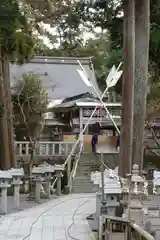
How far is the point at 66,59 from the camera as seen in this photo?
3366 cm

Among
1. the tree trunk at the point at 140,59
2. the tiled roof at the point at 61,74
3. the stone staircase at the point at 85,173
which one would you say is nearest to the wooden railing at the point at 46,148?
the stone staircase at the point at 85,173

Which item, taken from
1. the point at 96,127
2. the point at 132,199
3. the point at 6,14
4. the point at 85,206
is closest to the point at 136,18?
the point at 6,14

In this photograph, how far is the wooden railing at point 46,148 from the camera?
75.6ft

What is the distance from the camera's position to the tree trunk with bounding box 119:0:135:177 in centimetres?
1027

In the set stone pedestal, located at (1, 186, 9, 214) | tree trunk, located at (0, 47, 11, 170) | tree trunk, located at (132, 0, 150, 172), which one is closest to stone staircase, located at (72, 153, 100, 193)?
tree trunk, located at (0, 47, 11, 170)

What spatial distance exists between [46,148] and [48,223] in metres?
13.1

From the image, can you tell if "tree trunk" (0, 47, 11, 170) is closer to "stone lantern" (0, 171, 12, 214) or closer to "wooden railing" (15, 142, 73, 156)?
"stone lantern" (0, 171, 12, 214)

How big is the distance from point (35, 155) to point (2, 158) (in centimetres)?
602

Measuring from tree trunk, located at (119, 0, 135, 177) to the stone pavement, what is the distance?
5.34ft

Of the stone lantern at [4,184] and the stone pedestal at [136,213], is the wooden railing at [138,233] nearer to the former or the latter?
the stone pedestal at [136,213]

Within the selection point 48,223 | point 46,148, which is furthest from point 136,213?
point 46,148

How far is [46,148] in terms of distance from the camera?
23234mm

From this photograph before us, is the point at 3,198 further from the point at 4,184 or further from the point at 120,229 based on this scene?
the point at 120,229

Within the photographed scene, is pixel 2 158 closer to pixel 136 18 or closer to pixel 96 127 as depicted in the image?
pixel 136 18
